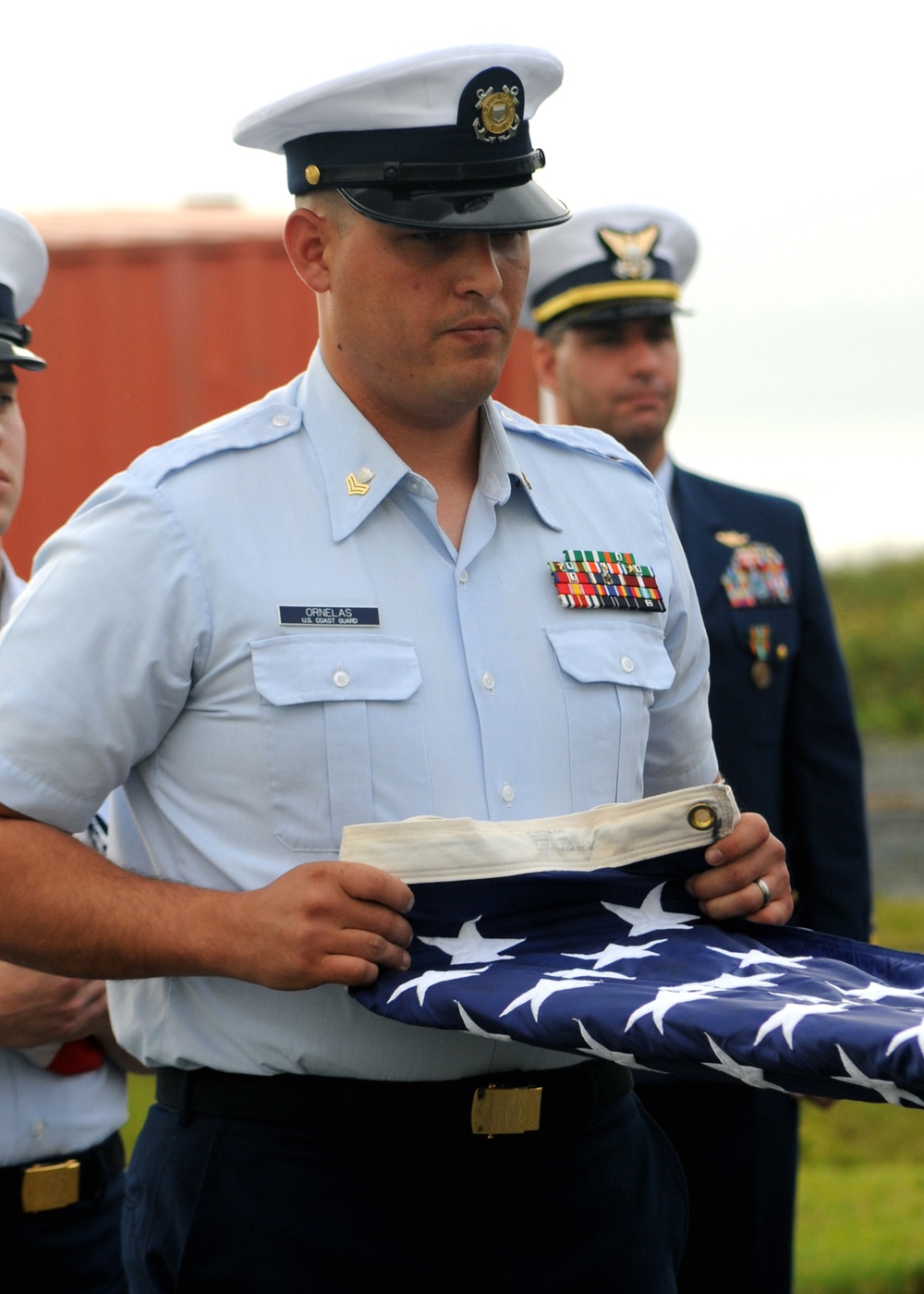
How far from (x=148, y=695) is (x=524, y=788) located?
0.48 m

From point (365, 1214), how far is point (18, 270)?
5.99ft

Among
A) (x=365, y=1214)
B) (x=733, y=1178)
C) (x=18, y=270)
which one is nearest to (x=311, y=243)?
(x=18, y=270)

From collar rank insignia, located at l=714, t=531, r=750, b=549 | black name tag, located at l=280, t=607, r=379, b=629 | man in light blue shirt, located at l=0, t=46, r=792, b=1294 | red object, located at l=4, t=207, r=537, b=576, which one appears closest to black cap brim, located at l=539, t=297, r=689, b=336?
collar rank insignia, located at l=714, t=531, r=750, b=549

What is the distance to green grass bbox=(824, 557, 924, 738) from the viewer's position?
19.0 m

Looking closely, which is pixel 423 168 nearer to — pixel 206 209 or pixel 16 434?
pixel 16 434

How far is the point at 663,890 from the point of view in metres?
2.05

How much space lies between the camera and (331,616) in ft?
6.59

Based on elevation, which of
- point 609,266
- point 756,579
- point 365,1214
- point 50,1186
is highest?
point 609,266

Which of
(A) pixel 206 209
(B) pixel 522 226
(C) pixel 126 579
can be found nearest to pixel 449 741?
(C) pixel 126 579

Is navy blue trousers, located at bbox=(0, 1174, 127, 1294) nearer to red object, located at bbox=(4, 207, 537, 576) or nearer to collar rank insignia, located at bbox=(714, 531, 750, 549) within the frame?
collar rank insignia, located at bbox=(714, 531, 750, 549)

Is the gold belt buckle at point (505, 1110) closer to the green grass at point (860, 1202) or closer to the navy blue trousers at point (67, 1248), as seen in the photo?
the navy blue trousers at point (67, 1248)

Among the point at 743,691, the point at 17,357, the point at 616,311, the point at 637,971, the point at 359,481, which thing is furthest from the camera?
the point at 616,311

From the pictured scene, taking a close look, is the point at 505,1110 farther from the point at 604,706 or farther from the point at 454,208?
the point at 454,208

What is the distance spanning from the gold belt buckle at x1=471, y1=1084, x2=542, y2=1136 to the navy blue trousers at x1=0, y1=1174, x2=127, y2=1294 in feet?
2.97
